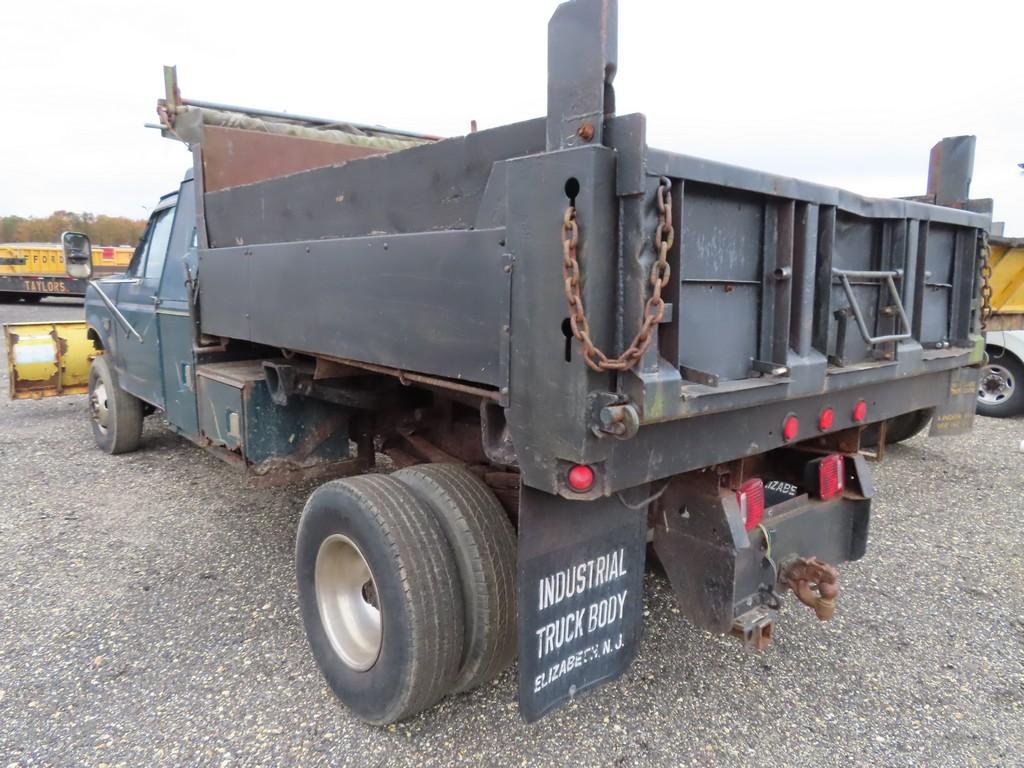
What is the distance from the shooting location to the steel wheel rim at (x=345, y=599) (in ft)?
8.78

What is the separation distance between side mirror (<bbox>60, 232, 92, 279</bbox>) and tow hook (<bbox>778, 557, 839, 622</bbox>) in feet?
19.0

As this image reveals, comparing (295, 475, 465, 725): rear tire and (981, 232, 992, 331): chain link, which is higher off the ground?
(981, 232, 992, 331): chain link

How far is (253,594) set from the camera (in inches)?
139

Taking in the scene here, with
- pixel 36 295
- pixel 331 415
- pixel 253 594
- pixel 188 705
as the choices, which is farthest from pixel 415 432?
pixel 36 295

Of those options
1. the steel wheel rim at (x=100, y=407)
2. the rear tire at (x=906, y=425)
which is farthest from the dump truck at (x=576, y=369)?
the steel wheel rim at (x=100, y=407)

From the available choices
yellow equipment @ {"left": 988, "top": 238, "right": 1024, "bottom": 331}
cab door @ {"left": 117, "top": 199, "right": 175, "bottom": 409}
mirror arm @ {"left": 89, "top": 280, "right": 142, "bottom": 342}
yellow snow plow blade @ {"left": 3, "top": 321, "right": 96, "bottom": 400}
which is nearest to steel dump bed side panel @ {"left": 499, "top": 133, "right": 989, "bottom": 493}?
cab door @ {"left": 117, "top": 199, "right": 175, "bottom": 409}

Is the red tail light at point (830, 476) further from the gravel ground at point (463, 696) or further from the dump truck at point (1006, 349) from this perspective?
the dump truck at point (1006, 349)

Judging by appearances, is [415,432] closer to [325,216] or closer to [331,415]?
[331,415]

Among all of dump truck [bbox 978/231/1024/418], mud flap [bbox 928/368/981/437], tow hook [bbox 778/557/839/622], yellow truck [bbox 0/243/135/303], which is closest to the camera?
tow hook [bbox 778/557/839/622]

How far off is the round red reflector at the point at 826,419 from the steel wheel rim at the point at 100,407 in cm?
561

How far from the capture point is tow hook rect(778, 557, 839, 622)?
2520 mm

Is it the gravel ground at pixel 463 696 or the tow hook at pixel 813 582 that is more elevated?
the tow hook at pixel 813 582

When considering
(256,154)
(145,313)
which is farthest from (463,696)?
(145,313)

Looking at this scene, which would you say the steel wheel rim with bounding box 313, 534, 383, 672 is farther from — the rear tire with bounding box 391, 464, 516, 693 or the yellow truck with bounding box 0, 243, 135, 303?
the yellow truck with bounding box 0, 243, 135, 303
